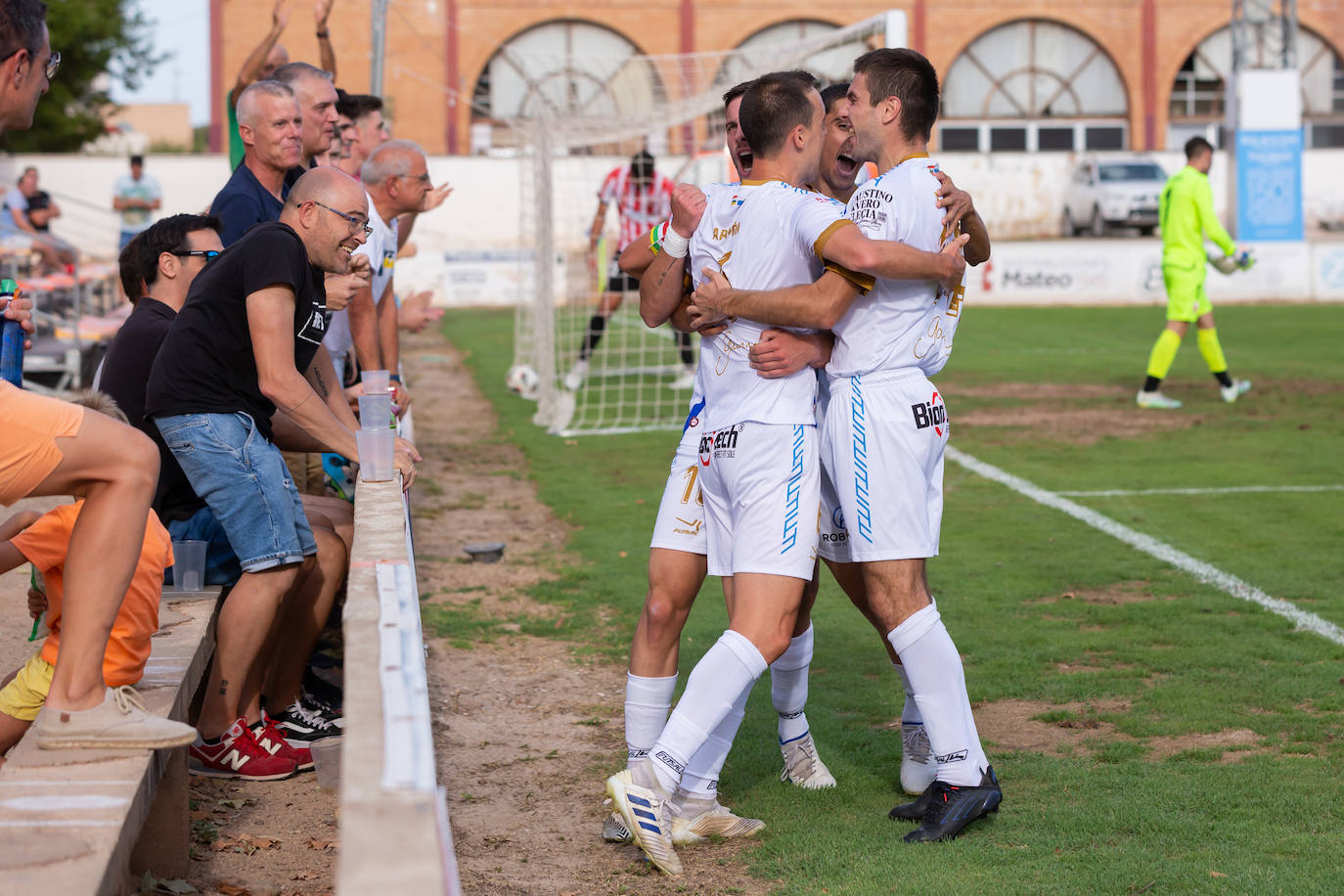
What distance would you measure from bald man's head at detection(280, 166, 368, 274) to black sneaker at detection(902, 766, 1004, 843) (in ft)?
8.29

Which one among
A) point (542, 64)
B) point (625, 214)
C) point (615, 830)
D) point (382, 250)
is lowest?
point (615, 830)

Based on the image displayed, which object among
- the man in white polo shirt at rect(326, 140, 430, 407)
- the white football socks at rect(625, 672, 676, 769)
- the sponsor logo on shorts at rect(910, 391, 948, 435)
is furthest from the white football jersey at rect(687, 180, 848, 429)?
the man in white polo shirt at rect(326, 140, 430, 407)

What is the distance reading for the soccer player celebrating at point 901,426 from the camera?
396cm

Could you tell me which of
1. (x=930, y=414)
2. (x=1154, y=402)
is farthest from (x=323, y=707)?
(x=1154, y=402)

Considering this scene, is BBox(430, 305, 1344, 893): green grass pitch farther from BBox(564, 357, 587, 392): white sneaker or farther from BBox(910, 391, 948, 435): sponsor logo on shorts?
BBox(564, 357, 587, 392): white sneaker

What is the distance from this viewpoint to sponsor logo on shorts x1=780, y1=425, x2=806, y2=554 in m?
3.85

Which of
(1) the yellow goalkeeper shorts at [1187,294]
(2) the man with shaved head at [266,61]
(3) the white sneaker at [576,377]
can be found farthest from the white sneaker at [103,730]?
(1) the yellow goalkeeper shorts at [1187,294]

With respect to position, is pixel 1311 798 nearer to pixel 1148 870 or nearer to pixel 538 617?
pixel 1148 870

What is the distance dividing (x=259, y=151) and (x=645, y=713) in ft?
10.2

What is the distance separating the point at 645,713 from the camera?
4.13 metres

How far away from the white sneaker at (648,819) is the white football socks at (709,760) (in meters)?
0.24

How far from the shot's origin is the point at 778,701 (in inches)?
175

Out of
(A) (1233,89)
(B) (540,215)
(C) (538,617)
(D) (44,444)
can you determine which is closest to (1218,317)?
(A) (1233,89)

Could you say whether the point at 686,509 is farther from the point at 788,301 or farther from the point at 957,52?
the point at 957,52
